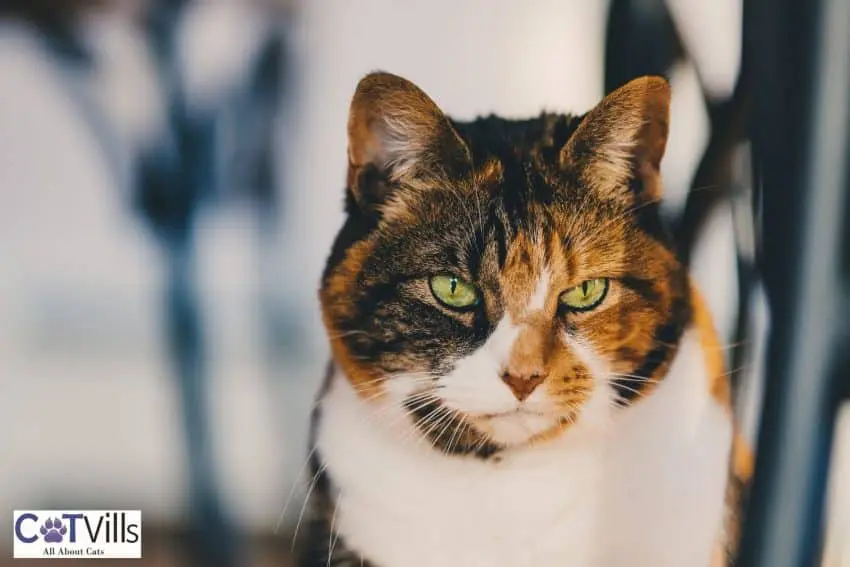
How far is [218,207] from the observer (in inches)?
35.2

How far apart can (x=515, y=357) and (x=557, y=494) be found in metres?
0.21

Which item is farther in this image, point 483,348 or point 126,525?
point 126,525

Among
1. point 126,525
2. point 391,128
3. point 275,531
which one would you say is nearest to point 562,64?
point 391,128

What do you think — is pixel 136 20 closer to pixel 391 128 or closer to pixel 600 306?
pixel 391 128

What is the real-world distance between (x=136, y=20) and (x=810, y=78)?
33.2 inches

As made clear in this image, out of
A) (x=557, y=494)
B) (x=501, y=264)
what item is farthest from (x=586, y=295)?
(x=557, y=494)

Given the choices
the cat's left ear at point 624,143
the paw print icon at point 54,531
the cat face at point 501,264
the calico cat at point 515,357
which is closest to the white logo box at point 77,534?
the paw print icon at point 54,531

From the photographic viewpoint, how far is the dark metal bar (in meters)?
0.87

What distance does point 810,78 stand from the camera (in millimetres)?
875

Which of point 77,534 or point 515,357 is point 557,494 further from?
point 77,534

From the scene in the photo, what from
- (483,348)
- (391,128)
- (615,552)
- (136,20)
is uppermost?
(136,20)

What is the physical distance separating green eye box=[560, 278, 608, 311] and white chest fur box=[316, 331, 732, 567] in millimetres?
133

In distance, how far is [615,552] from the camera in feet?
2.91

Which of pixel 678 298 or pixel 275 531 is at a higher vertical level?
pixel 678 298
